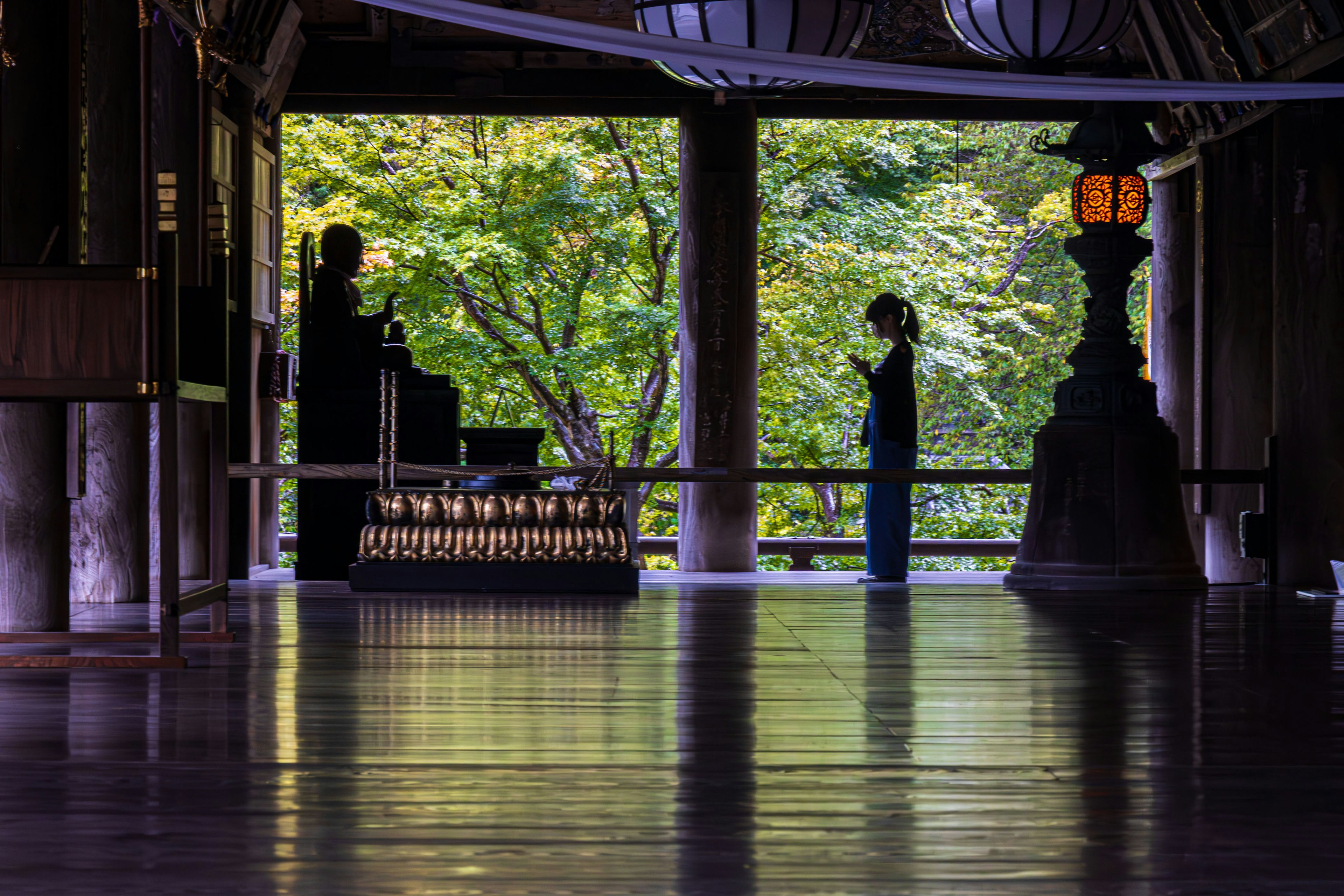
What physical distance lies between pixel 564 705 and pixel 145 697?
30.1 inches

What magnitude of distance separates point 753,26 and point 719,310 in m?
→ 3.84

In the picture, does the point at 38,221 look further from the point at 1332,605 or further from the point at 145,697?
the point at 1332,605

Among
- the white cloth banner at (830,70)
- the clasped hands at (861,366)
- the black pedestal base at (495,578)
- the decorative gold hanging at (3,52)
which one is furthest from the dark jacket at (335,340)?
the decorative gold hanging at (3,52)

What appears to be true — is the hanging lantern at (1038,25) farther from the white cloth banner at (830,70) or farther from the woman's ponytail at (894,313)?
the woman's ponytail at (894,313)

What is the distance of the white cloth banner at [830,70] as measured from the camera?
3.17 meters

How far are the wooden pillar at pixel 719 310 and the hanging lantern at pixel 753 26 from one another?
3.59 metres

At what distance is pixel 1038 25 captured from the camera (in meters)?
3.19

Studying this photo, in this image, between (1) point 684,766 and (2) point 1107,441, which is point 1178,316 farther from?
(1) point 684,766

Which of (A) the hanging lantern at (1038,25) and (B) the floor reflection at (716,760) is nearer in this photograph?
(B) the floor reflection at (716,760)

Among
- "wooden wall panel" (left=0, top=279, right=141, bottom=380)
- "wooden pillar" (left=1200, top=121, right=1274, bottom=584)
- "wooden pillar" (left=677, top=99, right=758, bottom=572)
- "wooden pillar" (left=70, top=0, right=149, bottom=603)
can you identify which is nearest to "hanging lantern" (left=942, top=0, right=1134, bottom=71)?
"wooden wall panel" (left=0, top=279, right=141, bottom=380)

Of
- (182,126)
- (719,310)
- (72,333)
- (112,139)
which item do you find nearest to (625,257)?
(719,310)

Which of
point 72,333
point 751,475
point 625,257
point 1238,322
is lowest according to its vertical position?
point 751,475

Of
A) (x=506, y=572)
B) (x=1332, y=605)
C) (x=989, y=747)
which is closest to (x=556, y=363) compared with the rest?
(x=506, y=572)

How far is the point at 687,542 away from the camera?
709cm
